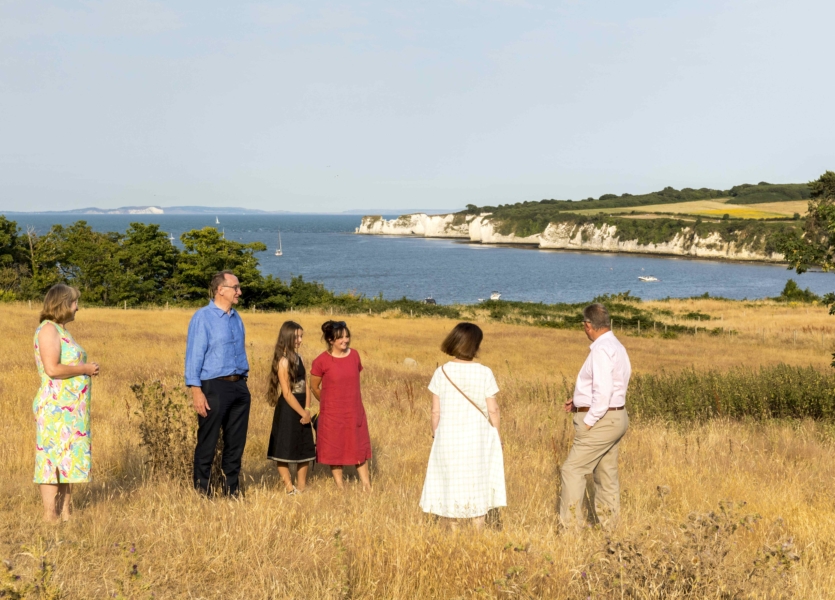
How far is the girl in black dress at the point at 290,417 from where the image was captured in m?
6.98

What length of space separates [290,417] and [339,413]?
0.51 m

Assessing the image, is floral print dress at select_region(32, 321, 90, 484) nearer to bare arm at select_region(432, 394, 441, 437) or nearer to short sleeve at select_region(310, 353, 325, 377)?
short sleeve at select_region(310, 353, 325, 377)

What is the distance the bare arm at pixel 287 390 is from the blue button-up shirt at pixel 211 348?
28.8 inches

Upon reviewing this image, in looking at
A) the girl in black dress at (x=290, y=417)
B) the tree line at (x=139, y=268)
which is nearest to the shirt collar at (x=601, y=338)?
the girl in black dress at (x=290, y=417)

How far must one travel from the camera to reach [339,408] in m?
6.95

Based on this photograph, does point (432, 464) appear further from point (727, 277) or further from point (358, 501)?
point (727, 277)

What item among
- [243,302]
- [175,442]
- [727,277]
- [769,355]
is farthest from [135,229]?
[727,277]

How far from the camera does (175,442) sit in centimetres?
694

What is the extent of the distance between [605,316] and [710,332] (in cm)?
4283

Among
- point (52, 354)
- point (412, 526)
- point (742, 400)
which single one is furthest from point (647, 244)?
point (52, 354)

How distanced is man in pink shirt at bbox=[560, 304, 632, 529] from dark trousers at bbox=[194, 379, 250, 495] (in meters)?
2.74

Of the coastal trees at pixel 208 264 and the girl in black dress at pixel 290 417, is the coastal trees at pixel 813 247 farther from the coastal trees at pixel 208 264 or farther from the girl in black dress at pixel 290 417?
the coastal trees at pixel 208 264

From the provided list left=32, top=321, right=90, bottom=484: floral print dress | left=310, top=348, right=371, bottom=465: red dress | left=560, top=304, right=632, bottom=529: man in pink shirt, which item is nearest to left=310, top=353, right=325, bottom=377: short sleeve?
left=310, top=348, right=371, bottom=465: red dress

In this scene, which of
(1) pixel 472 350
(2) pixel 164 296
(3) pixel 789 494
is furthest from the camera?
(2) pixel 164 296
